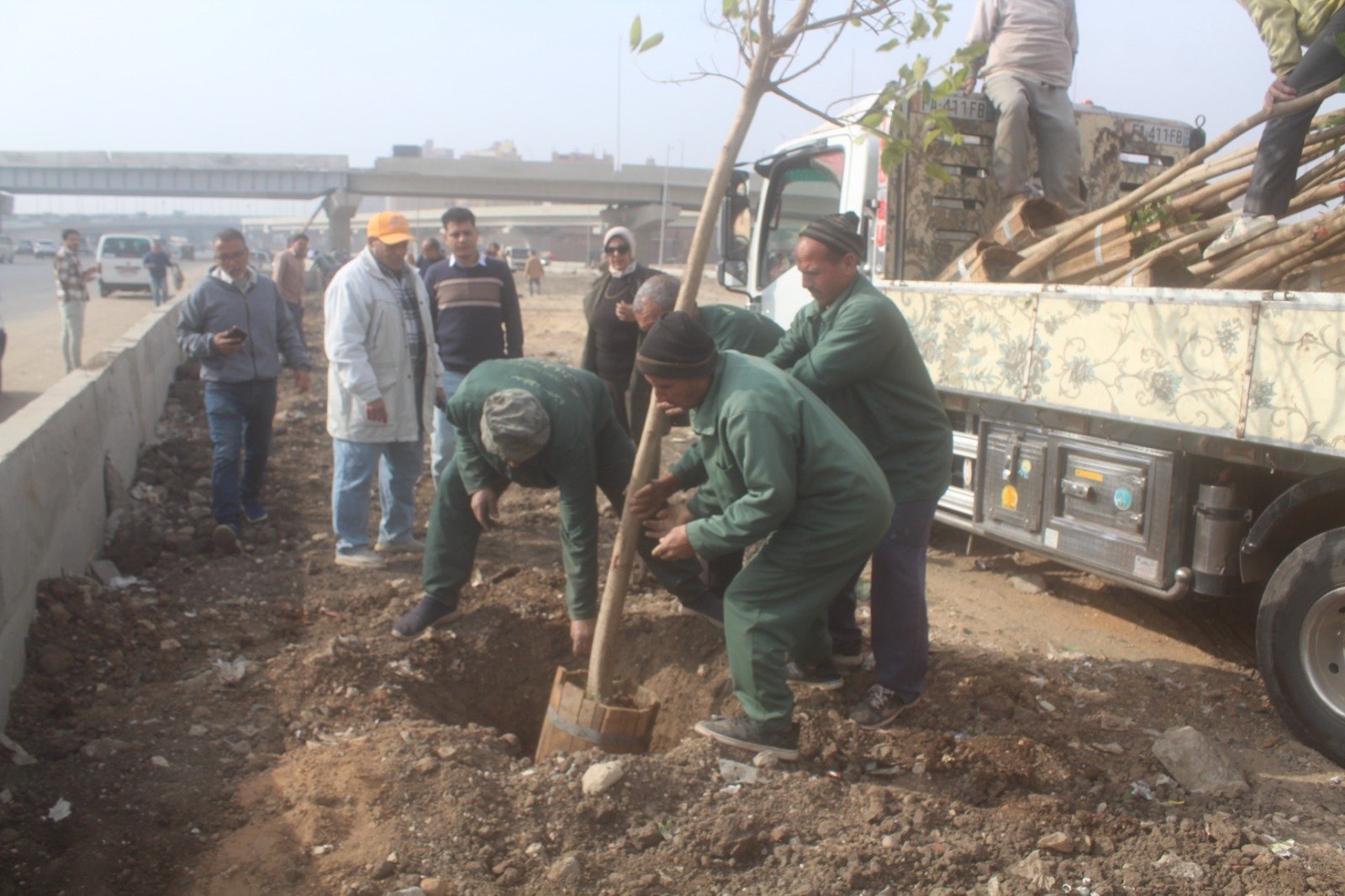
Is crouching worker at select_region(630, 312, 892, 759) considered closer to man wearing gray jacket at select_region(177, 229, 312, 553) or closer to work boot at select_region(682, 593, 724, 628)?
work boot at select_region(682, 593, 724, 628)

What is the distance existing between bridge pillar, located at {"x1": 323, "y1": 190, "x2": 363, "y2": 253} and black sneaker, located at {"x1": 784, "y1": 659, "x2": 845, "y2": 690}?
2109 inches

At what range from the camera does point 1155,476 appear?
4.36 metres

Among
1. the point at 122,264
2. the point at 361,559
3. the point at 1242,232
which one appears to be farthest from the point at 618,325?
the point at 122,264

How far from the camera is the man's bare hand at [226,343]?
229 inches

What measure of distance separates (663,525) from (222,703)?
1.91 meters

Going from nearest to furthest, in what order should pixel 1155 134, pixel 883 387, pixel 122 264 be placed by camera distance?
1. pixel 883 387
2. pixel 1155 134
3. pixel 122 264

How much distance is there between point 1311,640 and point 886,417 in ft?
5.70

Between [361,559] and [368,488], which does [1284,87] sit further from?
[361,559]

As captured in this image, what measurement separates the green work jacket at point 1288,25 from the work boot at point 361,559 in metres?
4.96

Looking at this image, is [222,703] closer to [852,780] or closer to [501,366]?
[501,366]

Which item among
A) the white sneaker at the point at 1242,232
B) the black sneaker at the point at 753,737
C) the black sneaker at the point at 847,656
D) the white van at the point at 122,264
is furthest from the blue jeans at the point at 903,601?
→ the white van at the point at 122,264

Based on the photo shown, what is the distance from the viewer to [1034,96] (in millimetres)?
6117

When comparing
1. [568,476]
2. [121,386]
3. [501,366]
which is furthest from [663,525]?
[121,386]

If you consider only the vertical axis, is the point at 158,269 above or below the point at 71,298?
above
